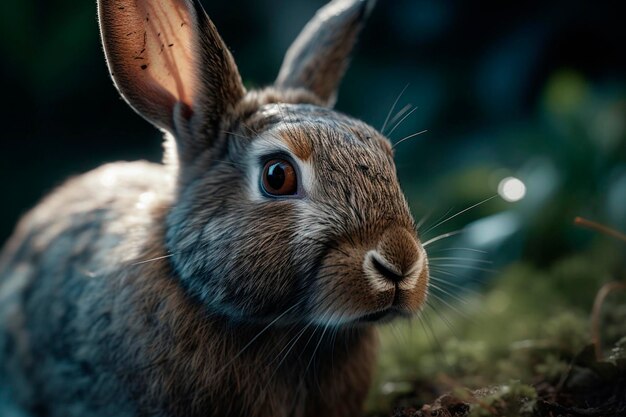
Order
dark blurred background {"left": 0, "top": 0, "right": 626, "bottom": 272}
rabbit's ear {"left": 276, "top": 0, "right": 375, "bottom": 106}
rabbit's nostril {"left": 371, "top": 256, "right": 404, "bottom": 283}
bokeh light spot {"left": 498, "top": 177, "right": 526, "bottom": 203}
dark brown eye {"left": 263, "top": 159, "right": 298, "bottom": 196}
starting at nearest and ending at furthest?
1. rabbit's nostril {"left": 371, "top": 256, "right": 404, "bottom": 283}
2. dark brown eye {"left": 263, "top": 159, "right": 298, "bottom": 196}
3. rabbit's ear {"left": 276, "top": 0, "right": 375, "bottom": 106}
4. bokeh light spot {"left": 498, "top": 177, "right": 526, "bottom": 203}
5. dark blurred background {"left": 0, "top": 0, "right": 626, "bottom": 272}

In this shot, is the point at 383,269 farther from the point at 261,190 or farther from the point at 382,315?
the point at 261,190

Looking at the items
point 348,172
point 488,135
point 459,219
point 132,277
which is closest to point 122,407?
point 132,277

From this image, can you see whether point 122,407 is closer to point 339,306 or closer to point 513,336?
point 339,306

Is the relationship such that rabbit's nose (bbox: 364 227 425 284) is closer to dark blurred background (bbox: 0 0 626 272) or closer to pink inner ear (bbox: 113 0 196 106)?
pink inner ear (bbox: 113 0 196 106)

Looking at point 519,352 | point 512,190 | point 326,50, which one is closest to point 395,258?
point 519,352

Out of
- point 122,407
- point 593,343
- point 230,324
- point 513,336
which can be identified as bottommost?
point 513,336

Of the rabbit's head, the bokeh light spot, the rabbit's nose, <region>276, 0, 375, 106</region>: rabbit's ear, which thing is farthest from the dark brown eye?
the bokeh light spot
